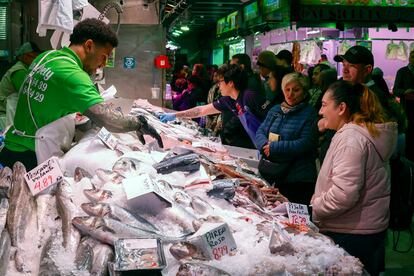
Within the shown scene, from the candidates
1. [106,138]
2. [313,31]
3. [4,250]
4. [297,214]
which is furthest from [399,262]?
[313,31]

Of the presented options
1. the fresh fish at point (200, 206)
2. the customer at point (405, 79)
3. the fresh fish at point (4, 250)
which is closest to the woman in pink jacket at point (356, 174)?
the fresh fish at point (200, 206)

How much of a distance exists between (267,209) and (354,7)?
19.2ft

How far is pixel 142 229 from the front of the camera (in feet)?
7.00

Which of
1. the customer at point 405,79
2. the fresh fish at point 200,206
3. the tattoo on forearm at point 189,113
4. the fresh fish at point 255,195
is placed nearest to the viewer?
the fresh fish at point 200,206

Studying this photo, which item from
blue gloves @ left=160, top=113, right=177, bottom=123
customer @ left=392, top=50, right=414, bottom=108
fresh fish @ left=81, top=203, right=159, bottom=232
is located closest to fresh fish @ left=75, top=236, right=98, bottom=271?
fresh fish @ left=81, top=203, right=159, bottom=232

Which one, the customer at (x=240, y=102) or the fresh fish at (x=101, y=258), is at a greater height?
the customer at (x=240, y=102)

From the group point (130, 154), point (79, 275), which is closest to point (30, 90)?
point (130, 154)

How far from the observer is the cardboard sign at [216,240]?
201cm

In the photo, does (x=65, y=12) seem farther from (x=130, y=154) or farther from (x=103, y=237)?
(x=103, y=237)

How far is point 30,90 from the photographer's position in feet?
10.7

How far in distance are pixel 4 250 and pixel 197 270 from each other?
68 cm

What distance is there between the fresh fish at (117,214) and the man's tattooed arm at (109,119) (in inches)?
40.6

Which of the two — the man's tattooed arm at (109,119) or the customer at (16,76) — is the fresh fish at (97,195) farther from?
the customer at (16,76)

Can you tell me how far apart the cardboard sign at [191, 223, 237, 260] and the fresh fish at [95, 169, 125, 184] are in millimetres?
660
